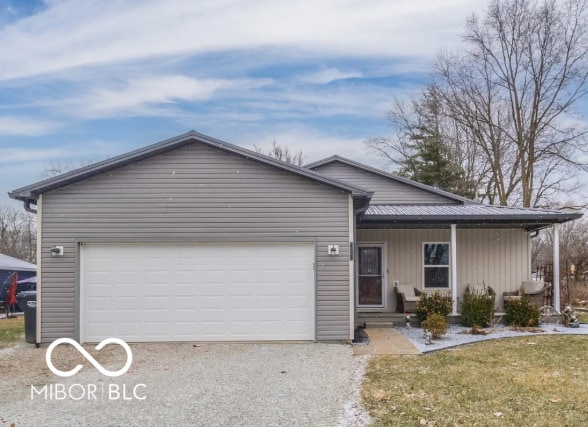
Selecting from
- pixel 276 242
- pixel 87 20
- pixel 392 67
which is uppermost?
pixel 392 67

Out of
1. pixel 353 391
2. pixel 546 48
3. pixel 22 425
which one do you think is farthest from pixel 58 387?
pixel 546 48

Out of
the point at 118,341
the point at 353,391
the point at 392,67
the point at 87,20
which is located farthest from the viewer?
the point at 392,67

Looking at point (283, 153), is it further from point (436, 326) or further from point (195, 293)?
point (436, 326)

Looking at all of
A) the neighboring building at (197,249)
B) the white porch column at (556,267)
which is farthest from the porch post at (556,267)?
the neighboring building at (197,249)

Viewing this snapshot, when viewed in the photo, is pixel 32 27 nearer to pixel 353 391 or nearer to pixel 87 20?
pixel 87 20

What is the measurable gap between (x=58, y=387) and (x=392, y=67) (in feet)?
56.0

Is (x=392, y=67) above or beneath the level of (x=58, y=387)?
above

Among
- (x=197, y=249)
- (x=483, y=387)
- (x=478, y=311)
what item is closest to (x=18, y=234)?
(x=197, y=249)

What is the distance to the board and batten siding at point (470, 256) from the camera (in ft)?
47.3

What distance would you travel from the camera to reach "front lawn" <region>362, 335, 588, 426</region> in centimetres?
593

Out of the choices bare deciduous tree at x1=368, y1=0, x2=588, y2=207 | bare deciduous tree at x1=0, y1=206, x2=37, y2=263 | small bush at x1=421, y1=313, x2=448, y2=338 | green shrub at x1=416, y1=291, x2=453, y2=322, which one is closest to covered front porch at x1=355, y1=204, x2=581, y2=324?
green shrub at x1=416, y1=291, x2=453, y2=322

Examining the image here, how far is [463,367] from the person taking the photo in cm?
833

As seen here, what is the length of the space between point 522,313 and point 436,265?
2.73m

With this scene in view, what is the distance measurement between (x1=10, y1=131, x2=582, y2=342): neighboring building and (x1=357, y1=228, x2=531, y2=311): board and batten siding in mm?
3976
